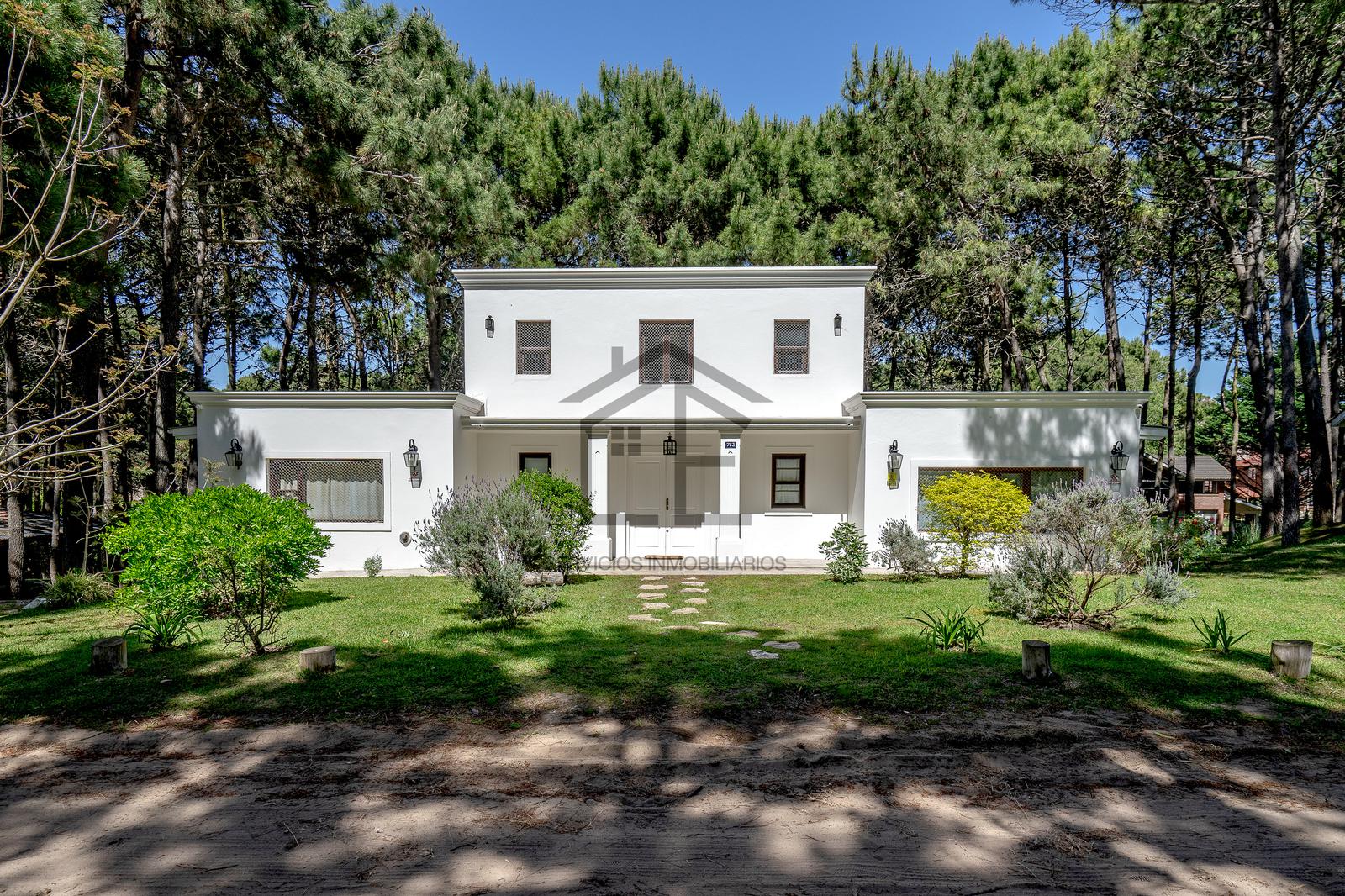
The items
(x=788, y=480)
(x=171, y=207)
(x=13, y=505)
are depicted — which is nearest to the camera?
(x=171, y=207)

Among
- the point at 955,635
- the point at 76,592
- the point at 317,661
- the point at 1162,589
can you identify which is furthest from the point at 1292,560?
the point at 76,592

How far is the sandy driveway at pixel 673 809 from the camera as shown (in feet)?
9.44

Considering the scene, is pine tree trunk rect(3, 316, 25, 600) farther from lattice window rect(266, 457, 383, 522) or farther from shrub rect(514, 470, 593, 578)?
shrub rect(514, 470, 593, 578)

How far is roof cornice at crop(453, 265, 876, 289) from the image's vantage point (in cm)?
1409

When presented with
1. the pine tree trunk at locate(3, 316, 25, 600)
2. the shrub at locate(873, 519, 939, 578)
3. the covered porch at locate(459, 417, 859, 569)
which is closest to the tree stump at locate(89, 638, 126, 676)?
the covered porch at locate(459, 417, 859, 569)

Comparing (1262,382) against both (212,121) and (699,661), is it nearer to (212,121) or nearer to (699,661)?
(699,661)

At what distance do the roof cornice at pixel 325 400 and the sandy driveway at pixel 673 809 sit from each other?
325 inches

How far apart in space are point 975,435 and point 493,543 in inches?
358

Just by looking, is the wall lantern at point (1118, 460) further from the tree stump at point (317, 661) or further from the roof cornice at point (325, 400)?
the tree stump at point (317, 661)

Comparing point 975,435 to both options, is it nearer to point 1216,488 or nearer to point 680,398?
point 680,398

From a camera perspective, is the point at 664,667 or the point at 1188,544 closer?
the point at 664,667

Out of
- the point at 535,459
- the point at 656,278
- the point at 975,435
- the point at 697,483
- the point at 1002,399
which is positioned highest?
the point at 656,278

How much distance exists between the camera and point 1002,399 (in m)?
12.1

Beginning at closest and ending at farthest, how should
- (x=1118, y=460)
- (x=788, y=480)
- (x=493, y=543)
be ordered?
(x=493, y=543) → (x=1118, y=460) → (x=788, y=480)
